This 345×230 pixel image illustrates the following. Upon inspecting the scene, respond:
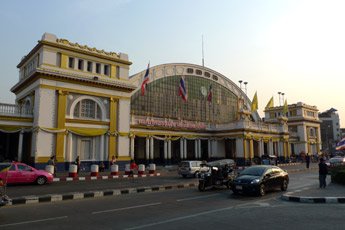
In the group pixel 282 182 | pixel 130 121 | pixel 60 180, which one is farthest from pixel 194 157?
pixel 282 182

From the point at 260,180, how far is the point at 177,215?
20.2 feet

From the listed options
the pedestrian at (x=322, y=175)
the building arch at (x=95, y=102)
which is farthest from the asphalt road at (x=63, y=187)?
the building arch at (x=95, y=102)

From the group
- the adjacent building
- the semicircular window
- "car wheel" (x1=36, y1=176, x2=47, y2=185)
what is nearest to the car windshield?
"car wheel" (x1=36, y1=176, x2=47, y2=185)

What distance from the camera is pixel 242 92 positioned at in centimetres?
6031

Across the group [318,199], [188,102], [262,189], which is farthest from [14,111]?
[188,102]

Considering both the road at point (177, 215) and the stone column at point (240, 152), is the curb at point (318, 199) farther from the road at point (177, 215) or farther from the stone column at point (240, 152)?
the stone column at point (240, 152)

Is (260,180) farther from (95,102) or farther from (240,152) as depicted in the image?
(240,152)

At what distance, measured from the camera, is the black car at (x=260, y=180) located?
46.3 ft

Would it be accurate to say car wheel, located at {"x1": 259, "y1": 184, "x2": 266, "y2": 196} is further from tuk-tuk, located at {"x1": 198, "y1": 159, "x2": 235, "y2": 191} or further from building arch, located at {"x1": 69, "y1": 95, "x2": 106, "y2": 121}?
building arch, located at {"x1": 69, "y1": 95, "x2": 106, "y2": 121}

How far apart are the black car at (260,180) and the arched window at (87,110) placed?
20746 mm

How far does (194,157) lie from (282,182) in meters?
31.2

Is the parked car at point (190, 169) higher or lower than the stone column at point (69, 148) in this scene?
lower

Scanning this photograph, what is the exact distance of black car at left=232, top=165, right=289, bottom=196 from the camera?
555 inches

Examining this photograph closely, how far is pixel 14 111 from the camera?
91.8 ft
